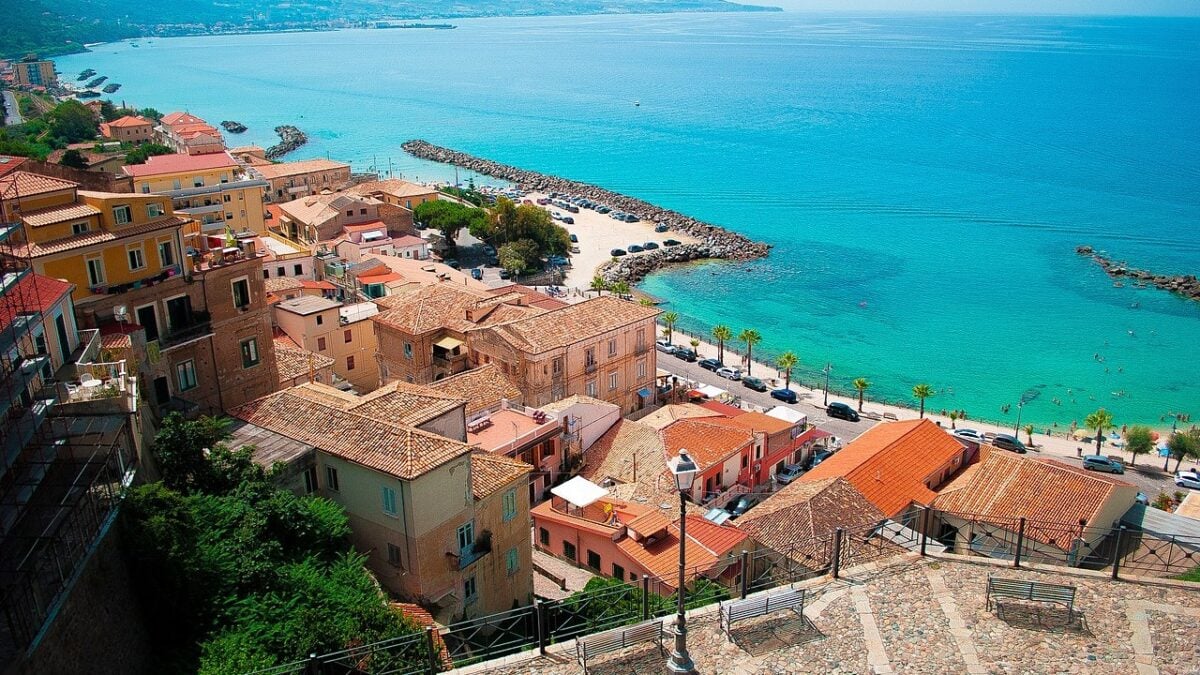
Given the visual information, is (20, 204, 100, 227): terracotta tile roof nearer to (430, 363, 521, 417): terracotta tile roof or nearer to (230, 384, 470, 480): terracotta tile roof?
(230, 384, 470, 480): terracotta tile roof

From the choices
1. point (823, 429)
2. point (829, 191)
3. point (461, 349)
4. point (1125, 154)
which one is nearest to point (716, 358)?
point (823, 429)

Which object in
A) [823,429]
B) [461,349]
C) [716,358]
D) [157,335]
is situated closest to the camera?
[157,335]

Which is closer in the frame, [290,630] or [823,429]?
[290,630]

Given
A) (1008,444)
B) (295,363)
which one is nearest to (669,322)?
(1008,444)

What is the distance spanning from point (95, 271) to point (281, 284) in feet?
60.9

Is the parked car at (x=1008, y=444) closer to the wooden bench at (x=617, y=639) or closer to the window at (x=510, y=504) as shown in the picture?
the window at (x=510, y=504)

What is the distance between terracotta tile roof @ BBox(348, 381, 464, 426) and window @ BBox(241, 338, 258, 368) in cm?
370

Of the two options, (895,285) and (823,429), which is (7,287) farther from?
(895,285)

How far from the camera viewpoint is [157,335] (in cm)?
2073

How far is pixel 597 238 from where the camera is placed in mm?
72812

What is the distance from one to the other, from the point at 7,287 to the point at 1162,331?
207ft

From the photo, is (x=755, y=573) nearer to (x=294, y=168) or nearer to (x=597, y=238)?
(x=597, y=238)

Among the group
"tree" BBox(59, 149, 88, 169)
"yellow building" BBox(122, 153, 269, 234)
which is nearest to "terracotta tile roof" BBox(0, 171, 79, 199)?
"yellow building" BBox(122, 153, 269, 234)

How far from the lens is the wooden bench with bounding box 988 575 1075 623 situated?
13.1m
